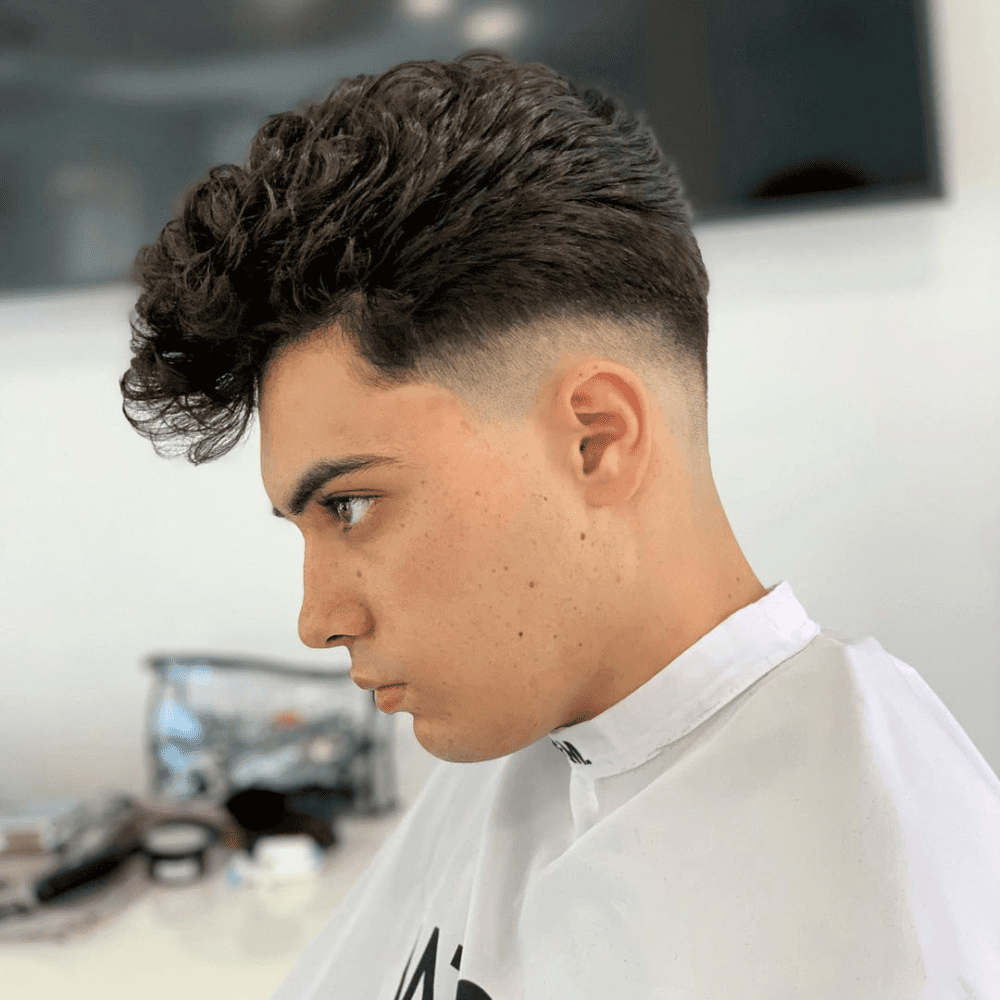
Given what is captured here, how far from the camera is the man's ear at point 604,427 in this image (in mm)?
674

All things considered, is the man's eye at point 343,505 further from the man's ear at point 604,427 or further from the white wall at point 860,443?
the white wall at point 860,443

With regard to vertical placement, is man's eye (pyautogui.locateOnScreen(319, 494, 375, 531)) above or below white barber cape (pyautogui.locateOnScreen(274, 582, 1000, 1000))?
above

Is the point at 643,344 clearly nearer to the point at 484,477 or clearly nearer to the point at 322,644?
the point at 484,477

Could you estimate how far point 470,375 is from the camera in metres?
0.67

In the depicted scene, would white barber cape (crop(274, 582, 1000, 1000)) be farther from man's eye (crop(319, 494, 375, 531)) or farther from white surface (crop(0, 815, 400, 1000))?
white surface (crop(0, 815, 400, 1000))

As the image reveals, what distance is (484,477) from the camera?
0.66m

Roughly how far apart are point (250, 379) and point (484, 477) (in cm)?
20

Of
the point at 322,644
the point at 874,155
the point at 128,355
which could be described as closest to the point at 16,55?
the point at 128,355

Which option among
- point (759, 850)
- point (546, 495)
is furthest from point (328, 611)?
point (759, 850)

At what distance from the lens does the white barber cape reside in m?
0.56

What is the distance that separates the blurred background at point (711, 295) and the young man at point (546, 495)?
0.85 meters

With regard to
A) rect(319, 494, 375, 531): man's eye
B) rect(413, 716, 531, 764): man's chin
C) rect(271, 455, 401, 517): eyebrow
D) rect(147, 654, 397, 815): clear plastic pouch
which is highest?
rect(271, 455, 401, 517): eyebrow

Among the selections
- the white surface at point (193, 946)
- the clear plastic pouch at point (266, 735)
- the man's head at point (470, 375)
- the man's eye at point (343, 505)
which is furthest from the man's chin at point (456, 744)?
the clear plastic pouch at point (266, 735)

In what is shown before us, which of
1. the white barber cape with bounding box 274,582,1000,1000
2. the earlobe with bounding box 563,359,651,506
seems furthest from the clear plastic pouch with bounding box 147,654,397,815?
the earlobe with bounding box 563,359,651,506
